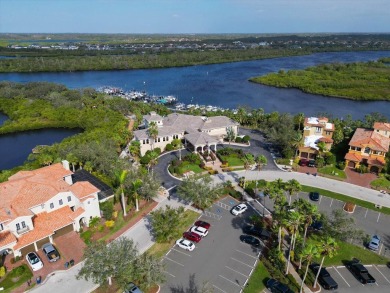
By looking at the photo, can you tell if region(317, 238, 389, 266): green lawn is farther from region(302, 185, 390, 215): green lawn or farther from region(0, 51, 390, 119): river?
region(0, 51, 390, 119): river

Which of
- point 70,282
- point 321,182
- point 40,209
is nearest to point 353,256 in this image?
point 321,182

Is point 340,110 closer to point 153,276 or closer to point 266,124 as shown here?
point 266,124

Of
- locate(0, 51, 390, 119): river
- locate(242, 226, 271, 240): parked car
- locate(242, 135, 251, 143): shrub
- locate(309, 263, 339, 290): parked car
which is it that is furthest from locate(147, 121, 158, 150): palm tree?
locate(0, 51, 390, 119): river

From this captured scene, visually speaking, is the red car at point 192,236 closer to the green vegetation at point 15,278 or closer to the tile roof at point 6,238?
the green vegetation at point 15,278

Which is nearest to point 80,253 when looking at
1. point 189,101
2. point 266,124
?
point 266,124

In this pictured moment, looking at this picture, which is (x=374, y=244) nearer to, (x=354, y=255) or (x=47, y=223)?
(x=354, y=255)
